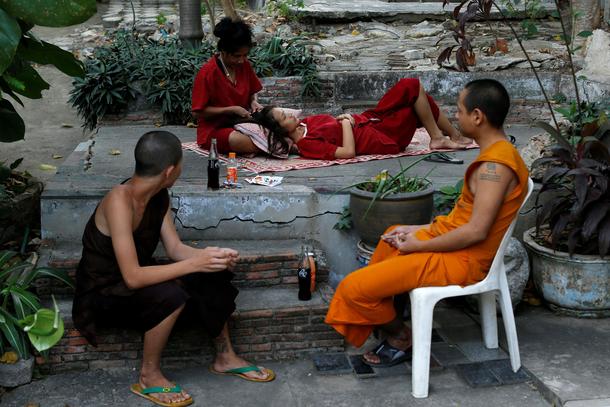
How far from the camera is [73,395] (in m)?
3.88

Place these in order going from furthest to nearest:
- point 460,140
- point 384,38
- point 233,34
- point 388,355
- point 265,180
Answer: point 384,38 → point 460,140 → point 233,34 → point 265,180 → point 388,355

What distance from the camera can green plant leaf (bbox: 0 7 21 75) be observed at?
3.18 meters

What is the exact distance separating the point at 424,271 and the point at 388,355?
579 millimetres

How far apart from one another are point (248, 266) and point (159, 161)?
3.43 ft

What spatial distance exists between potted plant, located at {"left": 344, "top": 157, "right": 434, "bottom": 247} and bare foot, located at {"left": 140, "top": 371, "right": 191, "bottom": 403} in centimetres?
148

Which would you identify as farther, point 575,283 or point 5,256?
point 575,283

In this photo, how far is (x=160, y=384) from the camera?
12.7ft

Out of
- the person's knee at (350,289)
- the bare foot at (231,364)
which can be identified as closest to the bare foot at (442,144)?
the person's knee at (350,289)

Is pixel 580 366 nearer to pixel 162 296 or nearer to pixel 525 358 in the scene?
pixel 525 358

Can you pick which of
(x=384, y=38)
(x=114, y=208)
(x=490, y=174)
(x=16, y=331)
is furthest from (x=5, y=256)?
(x=384, y=38)

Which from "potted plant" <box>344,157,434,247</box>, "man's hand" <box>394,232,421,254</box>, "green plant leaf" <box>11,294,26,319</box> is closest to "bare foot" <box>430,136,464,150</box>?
"potted plant" <box>344,157,434,247</box>

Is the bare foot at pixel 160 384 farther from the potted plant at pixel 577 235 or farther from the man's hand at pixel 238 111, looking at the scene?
the man's hand at pixel 238 111

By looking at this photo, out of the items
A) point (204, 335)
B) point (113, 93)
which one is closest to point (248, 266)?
point (204, 335)

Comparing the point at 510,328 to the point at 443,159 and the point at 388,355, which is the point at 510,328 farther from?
the point at 443,159
